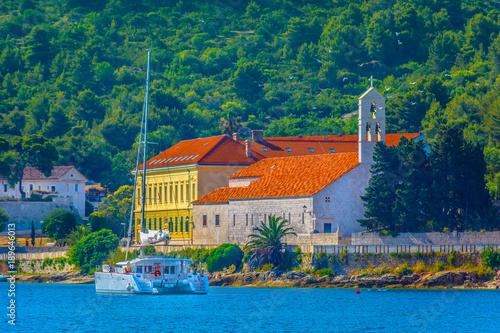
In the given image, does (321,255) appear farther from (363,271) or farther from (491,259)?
(491,259)

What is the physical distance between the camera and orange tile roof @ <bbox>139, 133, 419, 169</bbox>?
9106 cm

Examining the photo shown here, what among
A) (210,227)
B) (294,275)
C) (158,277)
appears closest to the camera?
(158,277)

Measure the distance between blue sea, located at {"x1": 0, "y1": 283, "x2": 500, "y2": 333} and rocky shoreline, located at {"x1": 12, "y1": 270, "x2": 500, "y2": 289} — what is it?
1.48ft

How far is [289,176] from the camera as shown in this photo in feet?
258

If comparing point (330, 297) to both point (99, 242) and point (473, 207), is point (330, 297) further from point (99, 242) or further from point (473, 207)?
point (99, 242)

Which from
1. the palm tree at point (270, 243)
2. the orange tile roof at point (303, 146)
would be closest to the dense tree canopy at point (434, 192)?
the palm tree at point (270, 243)

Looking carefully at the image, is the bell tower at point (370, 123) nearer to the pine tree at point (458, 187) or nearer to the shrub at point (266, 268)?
the pine tree at point (458, 187)

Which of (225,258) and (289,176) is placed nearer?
(225,258)

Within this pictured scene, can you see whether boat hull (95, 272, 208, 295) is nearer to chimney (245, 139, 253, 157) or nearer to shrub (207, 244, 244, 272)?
shrub (207, 244, 244, 272)

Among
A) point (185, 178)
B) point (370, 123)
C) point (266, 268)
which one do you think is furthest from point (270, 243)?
point (185, 178)

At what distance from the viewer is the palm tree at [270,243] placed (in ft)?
231

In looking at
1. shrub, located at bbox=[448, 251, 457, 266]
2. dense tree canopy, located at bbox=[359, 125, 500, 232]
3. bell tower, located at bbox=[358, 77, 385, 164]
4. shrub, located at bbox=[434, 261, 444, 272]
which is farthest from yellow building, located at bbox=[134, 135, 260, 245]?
Answer: shrub, located at bbox=[448, 251, 457, 266]

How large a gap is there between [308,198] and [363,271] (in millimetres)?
7944

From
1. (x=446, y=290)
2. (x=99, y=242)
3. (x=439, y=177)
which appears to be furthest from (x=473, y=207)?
(x=99, y=242)
